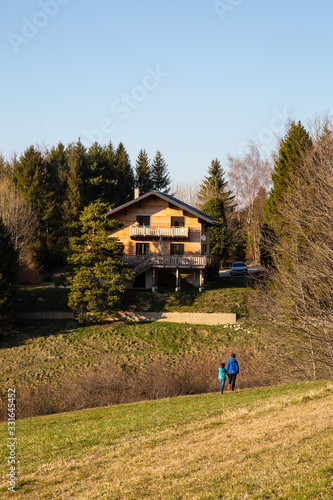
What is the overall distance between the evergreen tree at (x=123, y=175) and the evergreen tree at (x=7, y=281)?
115ft

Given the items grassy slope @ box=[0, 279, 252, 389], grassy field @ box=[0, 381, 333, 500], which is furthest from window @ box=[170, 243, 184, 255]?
grassy field @ box=[0, 381, 333, 500]

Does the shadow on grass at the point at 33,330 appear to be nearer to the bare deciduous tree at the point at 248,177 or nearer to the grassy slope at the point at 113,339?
the grassy slope at the point at 113,339

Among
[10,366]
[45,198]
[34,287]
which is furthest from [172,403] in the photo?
[45,198]

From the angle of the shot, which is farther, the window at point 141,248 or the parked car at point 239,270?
the parked car at point 239,270

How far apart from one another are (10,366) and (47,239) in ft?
85.3

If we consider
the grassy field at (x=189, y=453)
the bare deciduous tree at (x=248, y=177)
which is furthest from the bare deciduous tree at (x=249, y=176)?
the grassy field at (x=189, y=453)

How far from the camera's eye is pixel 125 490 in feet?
29.4

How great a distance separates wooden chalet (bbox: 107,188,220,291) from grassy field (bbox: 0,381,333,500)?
1067 inches

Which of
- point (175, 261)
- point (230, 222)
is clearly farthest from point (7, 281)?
point (230, 222)

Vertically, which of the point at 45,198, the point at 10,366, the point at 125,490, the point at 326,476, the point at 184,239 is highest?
the point at 45,198

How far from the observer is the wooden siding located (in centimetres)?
4428

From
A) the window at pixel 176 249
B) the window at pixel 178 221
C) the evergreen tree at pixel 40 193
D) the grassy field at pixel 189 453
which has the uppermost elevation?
the evergreen tree at pixel 40 193

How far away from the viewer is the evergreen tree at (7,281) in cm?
3472

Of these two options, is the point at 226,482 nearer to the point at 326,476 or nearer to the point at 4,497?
the point at 326,476
